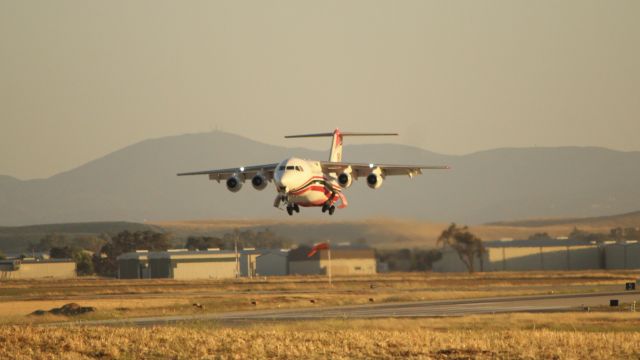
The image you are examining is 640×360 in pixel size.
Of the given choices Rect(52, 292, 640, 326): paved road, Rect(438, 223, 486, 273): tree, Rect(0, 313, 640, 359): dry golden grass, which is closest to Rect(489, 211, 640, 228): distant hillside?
Rect(438, 223, 486, 273): tree

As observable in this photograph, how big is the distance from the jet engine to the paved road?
684 centimetres

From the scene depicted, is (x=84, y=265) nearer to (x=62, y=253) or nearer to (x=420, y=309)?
(x=62, y=253)

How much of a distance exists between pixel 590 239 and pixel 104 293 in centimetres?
7764

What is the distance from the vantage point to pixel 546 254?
125000mm

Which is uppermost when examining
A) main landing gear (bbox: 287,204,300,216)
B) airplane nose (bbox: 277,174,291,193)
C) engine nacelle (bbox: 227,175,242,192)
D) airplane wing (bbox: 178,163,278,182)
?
airplane wing (bbox: 178,163,278,182)

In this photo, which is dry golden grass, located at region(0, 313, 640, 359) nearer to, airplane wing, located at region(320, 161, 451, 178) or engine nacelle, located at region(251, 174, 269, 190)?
engine nacelle, located at region(251, 174, 269, 190)

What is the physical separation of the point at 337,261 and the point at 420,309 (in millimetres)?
66668

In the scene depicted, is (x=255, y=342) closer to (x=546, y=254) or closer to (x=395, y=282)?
(x=395, y=282)

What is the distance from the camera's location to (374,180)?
5719 centimetres

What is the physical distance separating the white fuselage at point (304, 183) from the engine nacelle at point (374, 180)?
79.5 inches

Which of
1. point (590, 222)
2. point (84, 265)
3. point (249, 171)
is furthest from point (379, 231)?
point (590, 222)

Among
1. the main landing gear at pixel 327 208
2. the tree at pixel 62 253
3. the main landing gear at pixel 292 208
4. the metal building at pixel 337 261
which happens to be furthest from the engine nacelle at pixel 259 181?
the tree at pixel 62 253

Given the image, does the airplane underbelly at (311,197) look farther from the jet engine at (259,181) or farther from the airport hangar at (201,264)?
the airport hangar at (201,264)

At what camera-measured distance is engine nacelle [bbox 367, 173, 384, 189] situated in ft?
187
